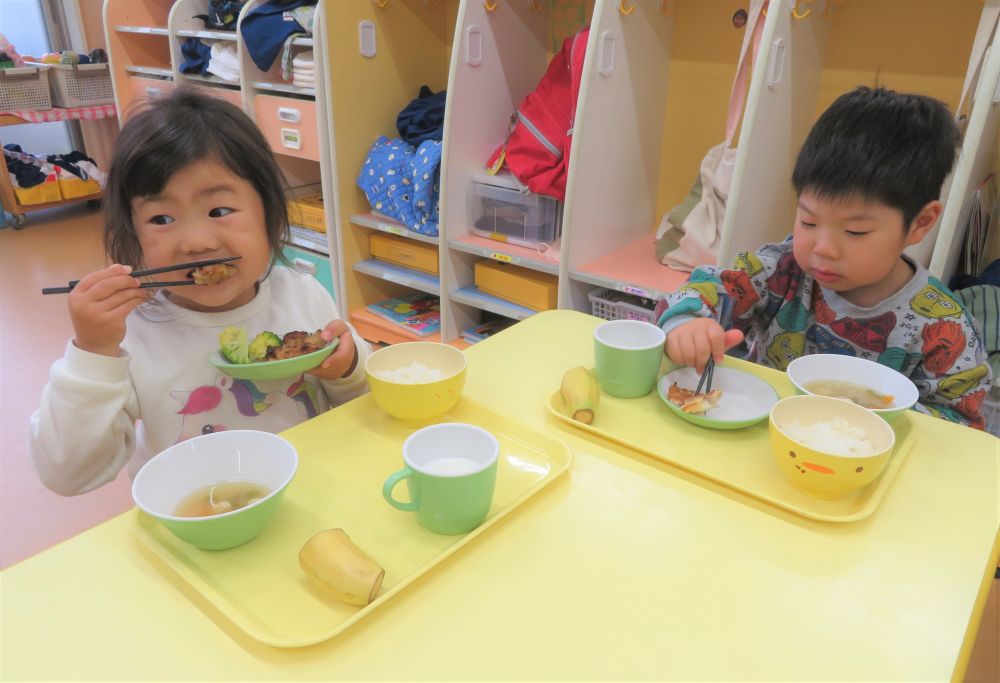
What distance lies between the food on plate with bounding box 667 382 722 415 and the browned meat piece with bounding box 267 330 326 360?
50cm

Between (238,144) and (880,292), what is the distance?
1098 mm

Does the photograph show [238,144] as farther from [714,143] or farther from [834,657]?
[714,143]

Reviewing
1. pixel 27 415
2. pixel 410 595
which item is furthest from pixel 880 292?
pixel 27 415

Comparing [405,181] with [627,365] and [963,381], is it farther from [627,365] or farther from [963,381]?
[963,381]

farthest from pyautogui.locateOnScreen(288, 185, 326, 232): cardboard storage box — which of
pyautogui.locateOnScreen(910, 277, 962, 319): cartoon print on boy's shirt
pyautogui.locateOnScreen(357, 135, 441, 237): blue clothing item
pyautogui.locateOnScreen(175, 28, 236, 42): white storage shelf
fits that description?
pyautogui.locateOnScreen(910, 277, 962, 319): cartoon print on boy's shirt

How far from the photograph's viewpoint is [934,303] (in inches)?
46.2

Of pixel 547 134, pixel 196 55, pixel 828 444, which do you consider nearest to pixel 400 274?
pixel 547 134

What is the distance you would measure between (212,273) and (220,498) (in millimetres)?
387

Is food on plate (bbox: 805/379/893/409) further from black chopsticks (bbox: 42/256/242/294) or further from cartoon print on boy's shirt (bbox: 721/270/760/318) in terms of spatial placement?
black chopsticks (bbox: 42/256/242/294)

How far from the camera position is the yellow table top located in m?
0.54

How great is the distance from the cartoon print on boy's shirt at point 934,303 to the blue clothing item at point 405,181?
5.19 feet

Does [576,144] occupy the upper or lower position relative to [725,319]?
upper

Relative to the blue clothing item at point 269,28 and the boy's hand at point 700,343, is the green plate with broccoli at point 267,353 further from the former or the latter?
the blue clothing item at point 269,28

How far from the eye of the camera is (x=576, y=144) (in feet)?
6.20
